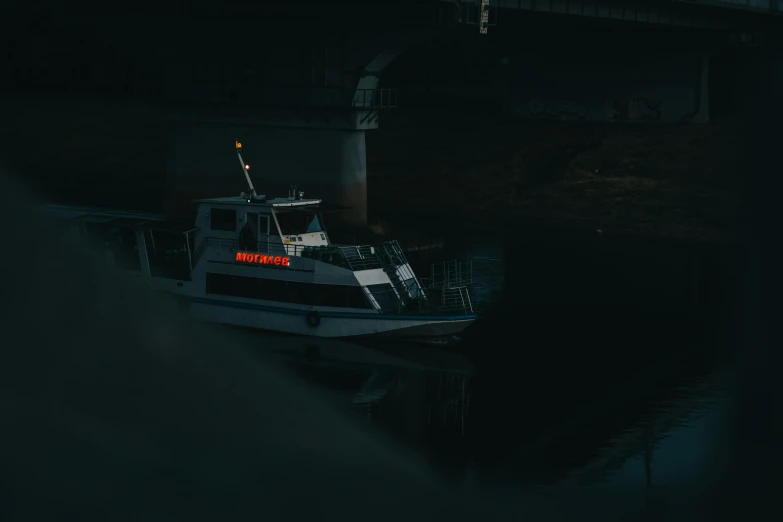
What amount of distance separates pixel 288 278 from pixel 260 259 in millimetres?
1571

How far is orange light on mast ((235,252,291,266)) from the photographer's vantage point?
52.1m

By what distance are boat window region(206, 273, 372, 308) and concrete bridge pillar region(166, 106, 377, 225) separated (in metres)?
21.3

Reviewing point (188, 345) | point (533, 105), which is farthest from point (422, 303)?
point (533, 105)

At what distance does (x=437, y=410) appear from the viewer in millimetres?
43875

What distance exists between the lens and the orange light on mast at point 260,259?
52088 mm

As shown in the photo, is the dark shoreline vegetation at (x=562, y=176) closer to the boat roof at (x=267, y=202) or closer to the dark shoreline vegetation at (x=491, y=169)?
the dark shoreline vegetation at (x=491, y=169)

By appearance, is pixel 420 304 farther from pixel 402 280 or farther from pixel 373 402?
pixel 373 402

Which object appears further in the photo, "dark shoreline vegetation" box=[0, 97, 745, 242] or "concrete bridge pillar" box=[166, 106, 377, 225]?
"dark shoreline vegetation" box=[0, 97, 745, 242]

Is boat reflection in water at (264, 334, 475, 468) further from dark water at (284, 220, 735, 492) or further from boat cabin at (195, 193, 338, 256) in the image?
boat cabin at (195, 193, 338, 256)

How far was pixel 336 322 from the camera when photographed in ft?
170

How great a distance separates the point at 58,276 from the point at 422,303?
3266cm

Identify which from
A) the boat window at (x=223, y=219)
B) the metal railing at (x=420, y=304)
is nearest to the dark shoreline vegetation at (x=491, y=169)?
the boat window at (x=223, y=219)

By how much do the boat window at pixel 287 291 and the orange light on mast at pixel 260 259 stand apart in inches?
27.4

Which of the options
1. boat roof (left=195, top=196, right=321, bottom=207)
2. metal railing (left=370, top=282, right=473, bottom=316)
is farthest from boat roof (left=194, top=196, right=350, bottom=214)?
metal railing (left=370, top=282, right=473, bottom=316)
